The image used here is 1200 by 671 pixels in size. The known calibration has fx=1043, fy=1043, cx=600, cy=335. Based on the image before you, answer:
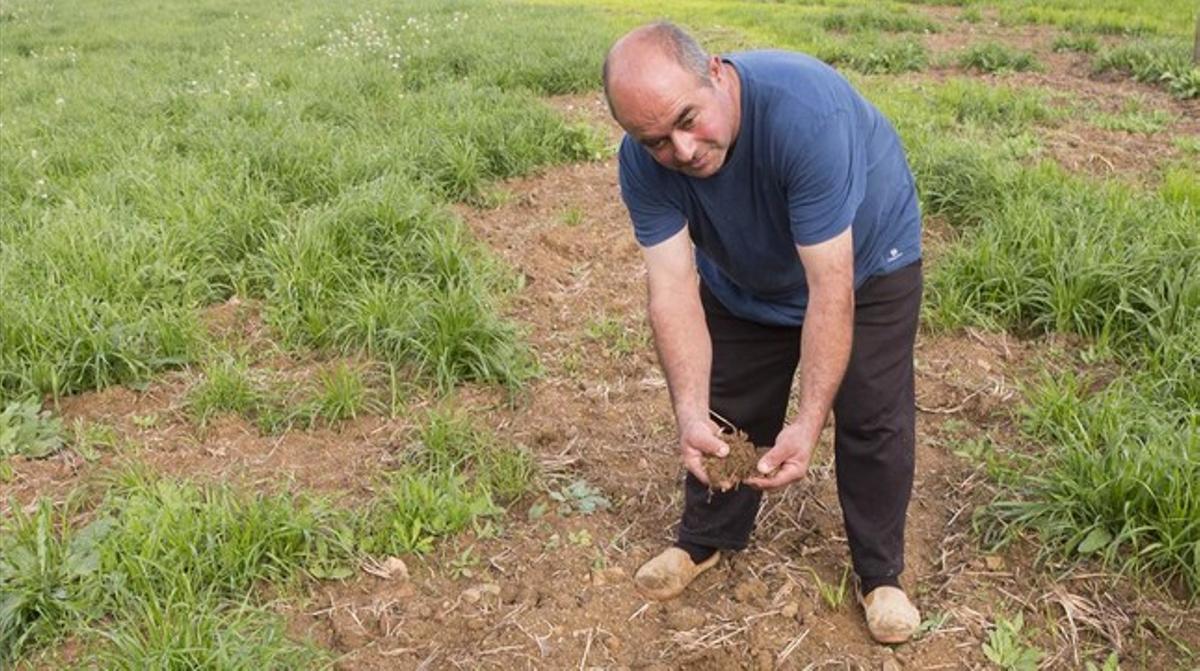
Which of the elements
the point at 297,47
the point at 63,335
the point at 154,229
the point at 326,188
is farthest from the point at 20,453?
the point at 297,47

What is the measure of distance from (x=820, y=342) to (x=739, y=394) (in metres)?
0.55

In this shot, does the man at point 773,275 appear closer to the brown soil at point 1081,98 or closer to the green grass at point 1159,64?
the brown soil at point 1081,98

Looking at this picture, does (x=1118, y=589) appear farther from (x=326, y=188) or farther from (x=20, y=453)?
(x=326, y=188)

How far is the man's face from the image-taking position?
2.12 meters

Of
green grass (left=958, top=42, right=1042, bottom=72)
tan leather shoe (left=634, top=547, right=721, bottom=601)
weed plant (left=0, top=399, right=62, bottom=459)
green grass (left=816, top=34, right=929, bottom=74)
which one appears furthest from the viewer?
green grass (left=816, top=34, right=929, bottom=74)

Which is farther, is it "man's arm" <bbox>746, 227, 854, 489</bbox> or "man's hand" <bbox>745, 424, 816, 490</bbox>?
"man's hand" <bbox>745, 424, 816, 490</bbox>

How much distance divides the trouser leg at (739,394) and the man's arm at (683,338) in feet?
0.61

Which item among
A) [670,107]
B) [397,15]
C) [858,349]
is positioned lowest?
[397,15]

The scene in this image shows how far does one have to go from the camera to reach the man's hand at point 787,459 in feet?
7.87

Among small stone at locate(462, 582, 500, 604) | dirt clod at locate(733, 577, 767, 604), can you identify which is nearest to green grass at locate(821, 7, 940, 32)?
dirt clod at locate(733, 577, 767, 604)

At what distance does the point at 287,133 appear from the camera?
623 cm

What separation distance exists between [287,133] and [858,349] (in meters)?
4.62

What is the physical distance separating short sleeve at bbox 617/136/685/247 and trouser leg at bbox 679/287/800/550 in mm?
332

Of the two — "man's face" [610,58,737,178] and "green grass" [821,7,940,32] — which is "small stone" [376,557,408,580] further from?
"green grass" [821,7,940,32]
